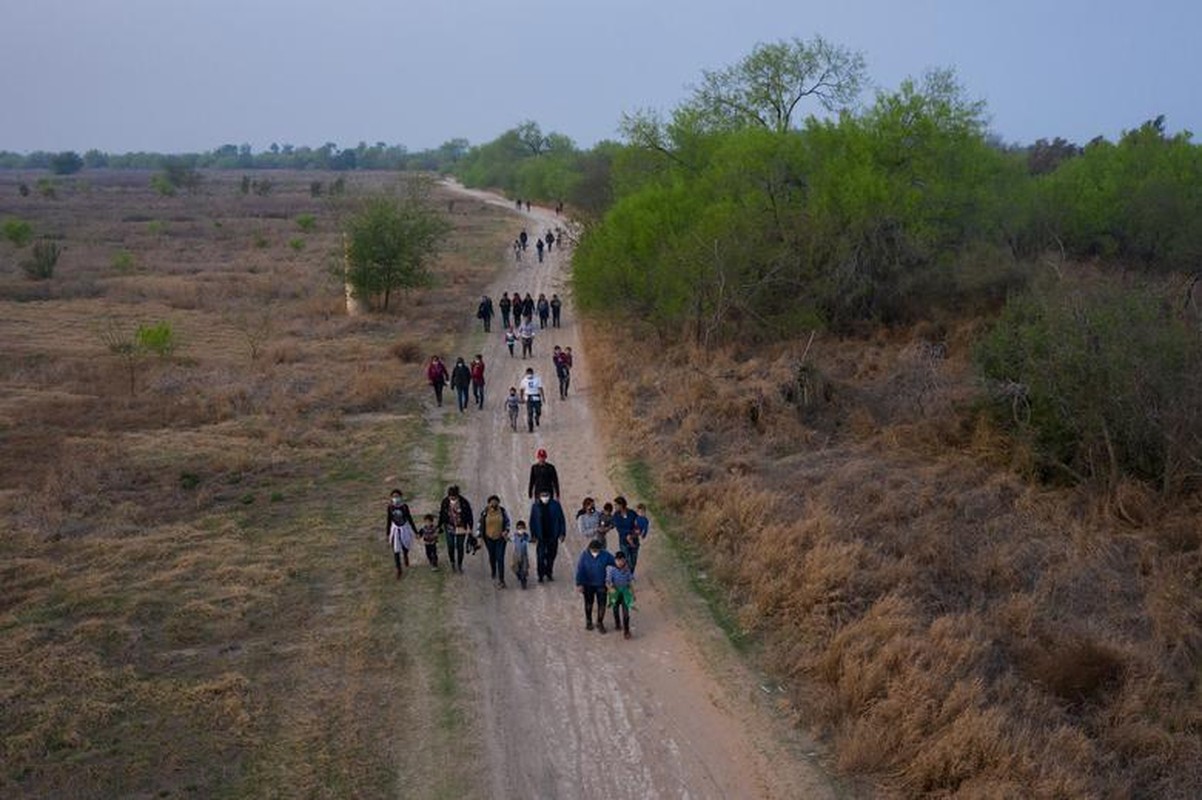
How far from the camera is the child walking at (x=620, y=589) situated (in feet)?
37.2

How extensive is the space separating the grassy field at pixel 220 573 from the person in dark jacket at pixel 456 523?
442mm

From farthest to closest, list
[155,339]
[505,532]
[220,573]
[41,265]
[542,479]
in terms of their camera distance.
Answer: [41,265] → [155,339] → [542,479] → [220,573] → [505,532]

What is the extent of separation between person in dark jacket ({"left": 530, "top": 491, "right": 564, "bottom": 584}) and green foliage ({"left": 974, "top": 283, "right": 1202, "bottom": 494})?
31.2ft

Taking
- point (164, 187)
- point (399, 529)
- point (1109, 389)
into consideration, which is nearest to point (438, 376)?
point (399, 529)

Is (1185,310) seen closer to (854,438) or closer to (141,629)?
(854,438)

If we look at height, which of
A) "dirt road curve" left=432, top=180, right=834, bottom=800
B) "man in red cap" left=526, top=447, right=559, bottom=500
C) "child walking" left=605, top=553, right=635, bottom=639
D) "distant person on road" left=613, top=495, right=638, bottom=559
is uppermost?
"man in red cap" left=526, top=447, right=559, bottom=500

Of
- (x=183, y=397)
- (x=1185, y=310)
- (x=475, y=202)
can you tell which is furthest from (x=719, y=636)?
(x=475, y=202)

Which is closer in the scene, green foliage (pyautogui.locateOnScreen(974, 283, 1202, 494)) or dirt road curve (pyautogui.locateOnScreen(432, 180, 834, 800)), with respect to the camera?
dirt road curve (pyautogui.locateOnScreen(432, 180, 834, 800))

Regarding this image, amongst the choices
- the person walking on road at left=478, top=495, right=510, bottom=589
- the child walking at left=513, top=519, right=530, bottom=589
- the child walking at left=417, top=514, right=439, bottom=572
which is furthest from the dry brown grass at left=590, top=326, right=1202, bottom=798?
the child walking at left=417, top=514, right=439, bottom=572

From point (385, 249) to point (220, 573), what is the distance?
77.1 ft

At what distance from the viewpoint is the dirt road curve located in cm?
877

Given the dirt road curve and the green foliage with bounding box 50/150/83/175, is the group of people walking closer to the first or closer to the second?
the dirt road curve

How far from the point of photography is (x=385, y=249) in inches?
1380

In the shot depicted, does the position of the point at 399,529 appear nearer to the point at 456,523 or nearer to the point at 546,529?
the point at 456,523
